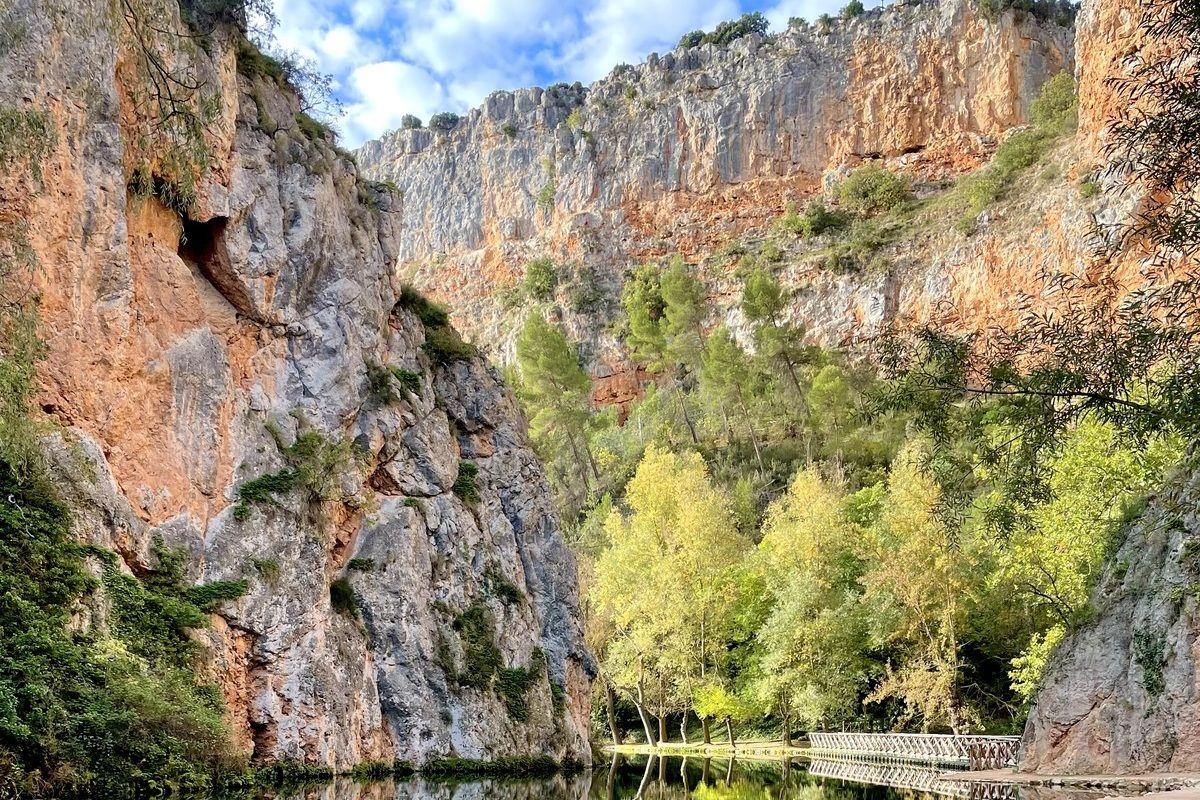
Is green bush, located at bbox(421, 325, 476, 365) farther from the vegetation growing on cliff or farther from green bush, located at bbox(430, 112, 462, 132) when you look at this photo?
green bush, located at bbox(430, 112, 462, 132)

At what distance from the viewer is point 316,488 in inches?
1002

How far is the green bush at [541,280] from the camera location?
271 feet

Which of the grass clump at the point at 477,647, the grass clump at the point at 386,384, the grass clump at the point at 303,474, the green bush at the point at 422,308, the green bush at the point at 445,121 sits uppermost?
the green bush at the point at 445,121

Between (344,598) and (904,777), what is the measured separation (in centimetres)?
1480

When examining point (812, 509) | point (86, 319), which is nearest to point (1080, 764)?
point (812, 509)

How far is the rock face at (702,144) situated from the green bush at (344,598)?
157ft

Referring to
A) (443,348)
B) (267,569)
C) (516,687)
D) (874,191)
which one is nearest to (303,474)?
(267,569)

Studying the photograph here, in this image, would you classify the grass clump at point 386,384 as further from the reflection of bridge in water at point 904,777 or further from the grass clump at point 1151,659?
the grass clump at point 1151,659

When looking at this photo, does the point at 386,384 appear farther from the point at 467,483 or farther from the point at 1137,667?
the point at 1137,667

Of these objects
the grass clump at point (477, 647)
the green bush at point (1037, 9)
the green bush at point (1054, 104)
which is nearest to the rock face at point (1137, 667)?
the grass clump at point (477, 647)

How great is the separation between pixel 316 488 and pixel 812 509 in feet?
65.9

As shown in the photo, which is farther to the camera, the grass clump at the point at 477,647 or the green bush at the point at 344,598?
the grass clump at the point at 477,647

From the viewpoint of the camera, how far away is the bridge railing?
25094 millimetres

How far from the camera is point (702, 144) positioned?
83375 mm
